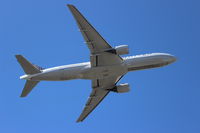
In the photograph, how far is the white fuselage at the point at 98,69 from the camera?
51.5m

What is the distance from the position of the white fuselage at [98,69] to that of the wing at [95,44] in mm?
919

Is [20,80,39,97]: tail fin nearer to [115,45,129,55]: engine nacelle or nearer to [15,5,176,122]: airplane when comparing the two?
[15,5,176,122]: airplane

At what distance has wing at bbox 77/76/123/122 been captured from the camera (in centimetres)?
5741

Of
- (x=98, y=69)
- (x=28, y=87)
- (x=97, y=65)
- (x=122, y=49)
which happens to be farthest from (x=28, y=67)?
(x=122, y=49)

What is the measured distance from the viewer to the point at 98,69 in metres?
51.8

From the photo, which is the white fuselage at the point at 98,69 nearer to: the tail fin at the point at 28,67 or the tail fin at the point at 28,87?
the tail fin at the point at 28,67

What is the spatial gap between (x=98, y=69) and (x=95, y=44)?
4086mm

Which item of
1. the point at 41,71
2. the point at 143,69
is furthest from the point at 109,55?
the point at 41,71

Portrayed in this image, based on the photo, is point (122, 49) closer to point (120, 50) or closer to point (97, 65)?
point (120, 50)

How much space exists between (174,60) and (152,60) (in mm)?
3821

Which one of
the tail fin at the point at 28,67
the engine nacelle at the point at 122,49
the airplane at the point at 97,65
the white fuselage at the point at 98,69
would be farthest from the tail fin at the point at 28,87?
the engine nacelle at the point at 122,49

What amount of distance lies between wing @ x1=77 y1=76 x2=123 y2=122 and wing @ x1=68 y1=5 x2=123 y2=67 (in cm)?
623

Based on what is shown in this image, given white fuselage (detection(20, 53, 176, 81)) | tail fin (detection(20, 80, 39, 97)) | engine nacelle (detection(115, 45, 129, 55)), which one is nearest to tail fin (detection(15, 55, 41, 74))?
white fuselage (detection(20, 53, 176, 81))

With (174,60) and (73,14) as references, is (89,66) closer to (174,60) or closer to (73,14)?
(73,14)
